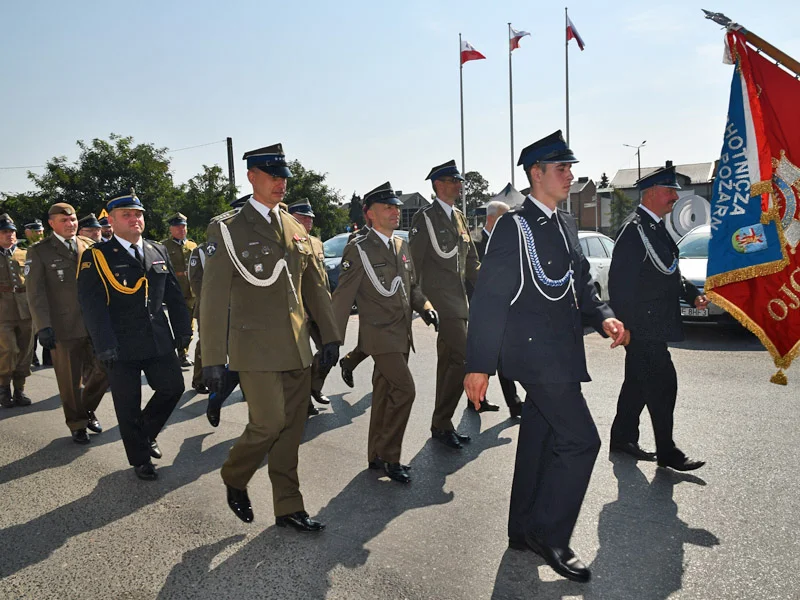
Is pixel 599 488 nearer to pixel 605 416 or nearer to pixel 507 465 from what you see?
pixel 507 465

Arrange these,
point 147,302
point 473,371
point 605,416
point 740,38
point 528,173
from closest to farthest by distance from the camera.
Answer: point 473,371
point 528,173
point 740,38
point 147,302
point 605,416

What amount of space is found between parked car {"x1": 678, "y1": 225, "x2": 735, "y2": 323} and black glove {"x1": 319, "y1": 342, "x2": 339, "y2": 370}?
590 cm

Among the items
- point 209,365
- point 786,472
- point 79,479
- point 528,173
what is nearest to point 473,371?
point 528,173

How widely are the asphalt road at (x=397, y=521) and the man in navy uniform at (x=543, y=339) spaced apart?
25 cm

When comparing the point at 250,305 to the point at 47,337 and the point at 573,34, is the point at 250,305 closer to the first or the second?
the point at 47,337

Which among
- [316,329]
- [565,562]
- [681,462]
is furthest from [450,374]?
[565,562]

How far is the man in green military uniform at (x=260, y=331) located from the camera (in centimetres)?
379

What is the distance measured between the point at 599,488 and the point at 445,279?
2.08 m

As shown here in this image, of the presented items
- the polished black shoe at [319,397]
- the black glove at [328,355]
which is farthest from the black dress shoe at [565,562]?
the polished black shoe at [319,397]

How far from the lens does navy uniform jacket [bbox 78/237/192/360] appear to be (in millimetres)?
4848

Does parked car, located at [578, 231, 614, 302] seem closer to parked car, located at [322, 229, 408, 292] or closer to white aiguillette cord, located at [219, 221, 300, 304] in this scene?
parked car, located at [322, 229, 408, 292]

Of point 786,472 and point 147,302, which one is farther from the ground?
point 147,302

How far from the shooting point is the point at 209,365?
3.74 meters

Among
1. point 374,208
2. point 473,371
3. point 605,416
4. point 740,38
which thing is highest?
point 740,38
